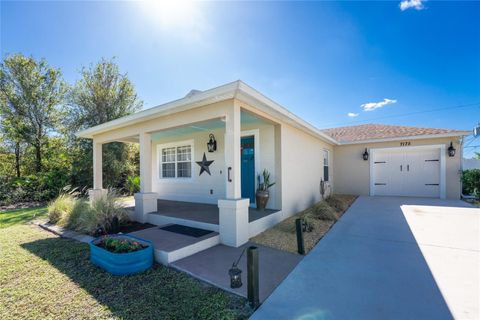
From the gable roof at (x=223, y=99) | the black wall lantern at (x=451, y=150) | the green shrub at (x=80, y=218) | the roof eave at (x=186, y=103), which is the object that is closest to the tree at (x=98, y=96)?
the roof eave at (x=186, y=103)

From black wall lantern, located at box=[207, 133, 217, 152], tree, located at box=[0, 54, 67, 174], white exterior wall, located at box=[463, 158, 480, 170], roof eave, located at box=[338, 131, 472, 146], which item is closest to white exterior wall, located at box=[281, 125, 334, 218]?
roof eave, located at box=[338, 131, 472, 146]

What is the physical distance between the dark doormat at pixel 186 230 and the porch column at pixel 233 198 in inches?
19.6

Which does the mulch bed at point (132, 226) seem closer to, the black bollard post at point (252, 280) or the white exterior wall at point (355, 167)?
the black bollard post at point (252, 280)

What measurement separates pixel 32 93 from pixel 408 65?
19394 mm

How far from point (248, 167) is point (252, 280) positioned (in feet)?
15.6

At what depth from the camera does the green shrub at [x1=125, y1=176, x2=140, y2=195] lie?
12.4m

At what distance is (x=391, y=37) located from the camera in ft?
26.7

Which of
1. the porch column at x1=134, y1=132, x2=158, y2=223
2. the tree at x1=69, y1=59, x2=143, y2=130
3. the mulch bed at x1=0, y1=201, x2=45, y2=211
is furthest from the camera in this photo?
the tree at x1=69, y1=59, x2=143, y2=130

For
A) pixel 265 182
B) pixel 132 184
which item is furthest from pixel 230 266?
pixel 132 184

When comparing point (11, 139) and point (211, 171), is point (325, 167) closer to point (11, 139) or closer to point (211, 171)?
point (211, 171)

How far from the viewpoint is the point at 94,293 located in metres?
2.76

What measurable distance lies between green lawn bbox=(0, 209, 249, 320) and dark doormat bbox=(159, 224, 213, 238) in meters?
1.15

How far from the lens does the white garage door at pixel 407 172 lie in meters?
9.84

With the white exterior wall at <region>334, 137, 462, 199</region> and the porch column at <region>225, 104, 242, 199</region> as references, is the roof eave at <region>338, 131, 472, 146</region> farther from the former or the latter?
the porch column at <region>225, 104, 242, 199</region>
